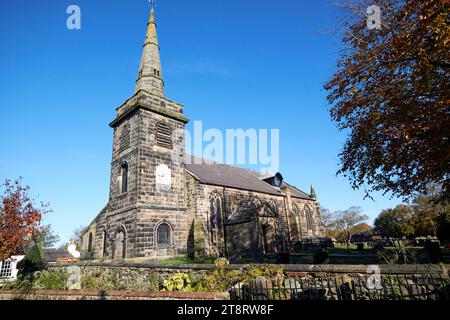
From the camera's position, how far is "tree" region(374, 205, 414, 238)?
3581 centimetres

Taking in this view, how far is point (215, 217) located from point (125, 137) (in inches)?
395

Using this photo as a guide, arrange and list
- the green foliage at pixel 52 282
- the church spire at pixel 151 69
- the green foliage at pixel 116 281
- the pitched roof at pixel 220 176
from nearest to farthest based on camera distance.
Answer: the green foliage at pixel 116 281
the green foliage at pixel 52 282
the church spire at pixel 151 69
the pitched roof at pixel 220 176

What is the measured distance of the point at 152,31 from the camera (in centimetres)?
2286

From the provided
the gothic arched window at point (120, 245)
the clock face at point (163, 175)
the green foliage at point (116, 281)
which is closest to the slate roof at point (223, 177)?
the clock face at point (163, 175)

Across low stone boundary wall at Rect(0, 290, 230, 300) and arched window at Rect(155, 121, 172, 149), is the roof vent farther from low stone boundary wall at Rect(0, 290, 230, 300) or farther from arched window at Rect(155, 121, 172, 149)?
low stone boundary wall at Rect(0, 290, 230, 300)

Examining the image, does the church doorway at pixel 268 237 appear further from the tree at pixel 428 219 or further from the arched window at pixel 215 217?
the tree at pixel 428 219

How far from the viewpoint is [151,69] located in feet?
69.7

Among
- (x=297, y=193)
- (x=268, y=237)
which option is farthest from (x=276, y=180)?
(x=268, y=237)

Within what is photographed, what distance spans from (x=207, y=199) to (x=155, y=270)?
395 inches

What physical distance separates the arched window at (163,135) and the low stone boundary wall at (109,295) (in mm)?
11676

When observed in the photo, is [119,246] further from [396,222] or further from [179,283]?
[396,222]

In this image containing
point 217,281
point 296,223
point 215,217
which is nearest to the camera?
point 217,281

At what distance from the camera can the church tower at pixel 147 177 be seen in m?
16.7
